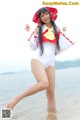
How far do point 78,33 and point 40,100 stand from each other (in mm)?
509

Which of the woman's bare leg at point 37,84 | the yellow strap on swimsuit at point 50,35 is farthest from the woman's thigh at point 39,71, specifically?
the yellow strap on swimsuit at point 50,35

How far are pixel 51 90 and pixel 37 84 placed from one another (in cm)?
17

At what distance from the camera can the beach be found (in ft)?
6.54

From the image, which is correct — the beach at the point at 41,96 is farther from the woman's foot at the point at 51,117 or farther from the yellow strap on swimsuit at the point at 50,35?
the yellow strap on swimsuit at the point at 50,35

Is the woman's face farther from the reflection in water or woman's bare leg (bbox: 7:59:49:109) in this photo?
the reflection in water

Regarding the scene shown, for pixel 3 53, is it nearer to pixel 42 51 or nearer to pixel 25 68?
pixel 25 68

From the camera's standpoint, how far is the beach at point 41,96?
6.54ft

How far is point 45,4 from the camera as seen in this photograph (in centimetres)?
225

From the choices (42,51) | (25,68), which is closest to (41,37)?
(42,51)

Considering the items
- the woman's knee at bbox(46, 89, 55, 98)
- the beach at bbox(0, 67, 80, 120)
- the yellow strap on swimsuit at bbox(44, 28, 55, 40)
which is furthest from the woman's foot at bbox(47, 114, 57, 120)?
the yellow strap on swimsuit at bbox(44, 28, 55, 40)

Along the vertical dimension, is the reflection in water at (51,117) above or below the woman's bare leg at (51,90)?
below

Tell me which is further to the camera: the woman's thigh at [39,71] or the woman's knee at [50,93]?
the woman's knee at [50,93]

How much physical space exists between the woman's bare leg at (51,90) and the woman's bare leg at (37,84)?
0.08 meters

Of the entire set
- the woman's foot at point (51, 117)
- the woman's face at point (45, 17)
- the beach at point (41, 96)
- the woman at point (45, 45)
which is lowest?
the woman's foot at point (51, 117)
